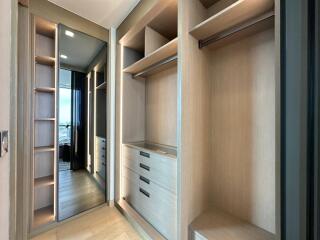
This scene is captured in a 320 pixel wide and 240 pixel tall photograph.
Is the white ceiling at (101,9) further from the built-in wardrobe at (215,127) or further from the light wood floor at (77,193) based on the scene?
the light wood floor at (77,193)

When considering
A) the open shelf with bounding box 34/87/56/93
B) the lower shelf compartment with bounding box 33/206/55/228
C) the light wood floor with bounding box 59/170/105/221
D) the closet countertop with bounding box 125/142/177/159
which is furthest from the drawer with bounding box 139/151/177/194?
the open shelf with bounding box 34/87/56/93

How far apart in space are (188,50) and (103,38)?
1.53m

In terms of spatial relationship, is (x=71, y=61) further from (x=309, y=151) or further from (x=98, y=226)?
(x=309, y=151)

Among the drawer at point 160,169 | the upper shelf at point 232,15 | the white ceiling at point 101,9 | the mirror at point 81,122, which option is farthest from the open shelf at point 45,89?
the upper shelf at point 232,15

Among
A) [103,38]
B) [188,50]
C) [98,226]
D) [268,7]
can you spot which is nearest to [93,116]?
[103,38]

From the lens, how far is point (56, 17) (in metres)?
1.87

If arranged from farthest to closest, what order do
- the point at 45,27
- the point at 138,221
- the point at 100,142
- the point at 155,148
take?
the point at 100,142 → the point at 155,148 → the point at 45,27 → the point at 138,221

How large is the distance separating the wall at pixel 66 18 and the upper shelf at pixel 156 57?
2.13 ft

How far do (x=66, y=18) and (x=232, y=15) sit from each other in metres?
1.88

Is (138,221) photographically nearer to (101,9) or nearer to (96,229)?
(96,229)

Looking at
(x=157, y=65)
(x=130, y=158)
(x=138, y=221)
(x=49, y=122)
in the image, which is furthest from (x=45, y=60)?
(x=138, y=221)

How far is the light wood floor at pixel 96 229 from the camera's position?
67.6 inches

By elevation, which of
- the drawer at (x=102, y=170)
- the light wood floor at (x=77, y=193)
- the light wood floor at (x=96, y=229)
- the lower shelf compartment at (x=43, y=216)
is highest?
the drawer at (x=102, y=170)

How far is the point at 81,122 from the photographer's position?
7.39ft
